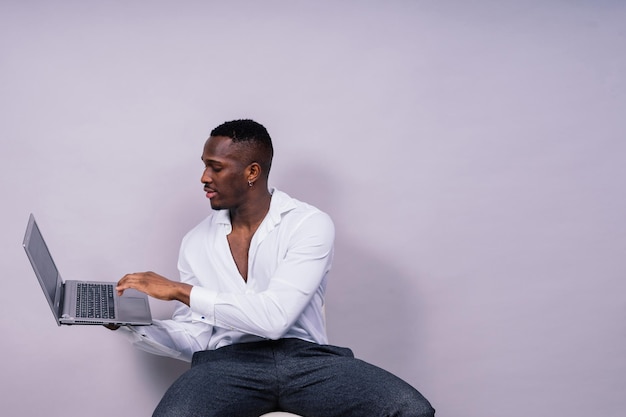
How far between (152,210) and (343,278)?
834 millimetres

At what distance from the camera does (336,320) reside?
361 centimetres

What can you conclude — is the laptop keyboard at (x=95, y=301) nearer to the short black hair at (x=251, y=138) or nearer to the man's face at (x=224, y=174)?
the man's face at (x=224, y=174)

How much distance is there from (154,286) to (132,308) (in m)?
0.20

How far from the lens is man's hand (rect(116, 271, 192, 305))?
105 inches

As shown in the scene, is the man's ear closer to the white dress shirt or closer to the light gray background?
the white dress shirt

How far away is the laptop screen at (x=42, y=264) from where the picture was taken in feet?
8.16

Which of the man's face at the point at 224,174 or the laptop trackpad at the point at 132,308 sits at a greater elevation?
the man's face at the point at 224,174

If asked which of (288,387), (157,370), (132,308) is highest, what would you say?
(132,308)

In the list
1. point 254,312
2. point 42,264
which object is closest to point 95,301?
point 42,264

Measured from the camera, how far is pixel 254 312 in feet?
8.82

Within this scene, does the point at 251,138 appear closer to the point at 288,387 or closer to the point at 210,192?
the point at 210,192

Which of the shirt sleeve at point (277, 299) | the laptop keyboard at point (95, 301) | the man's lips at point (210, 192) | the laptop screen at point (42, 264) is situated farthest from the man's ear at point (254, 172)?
the laptop screen at point (42, 264)

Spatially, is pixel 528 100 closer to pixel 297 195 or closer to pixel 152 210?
pixel 297 195

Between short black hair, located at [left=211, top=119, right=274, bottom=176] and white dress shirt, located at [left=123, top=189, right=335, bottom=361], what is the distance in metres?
0.14
